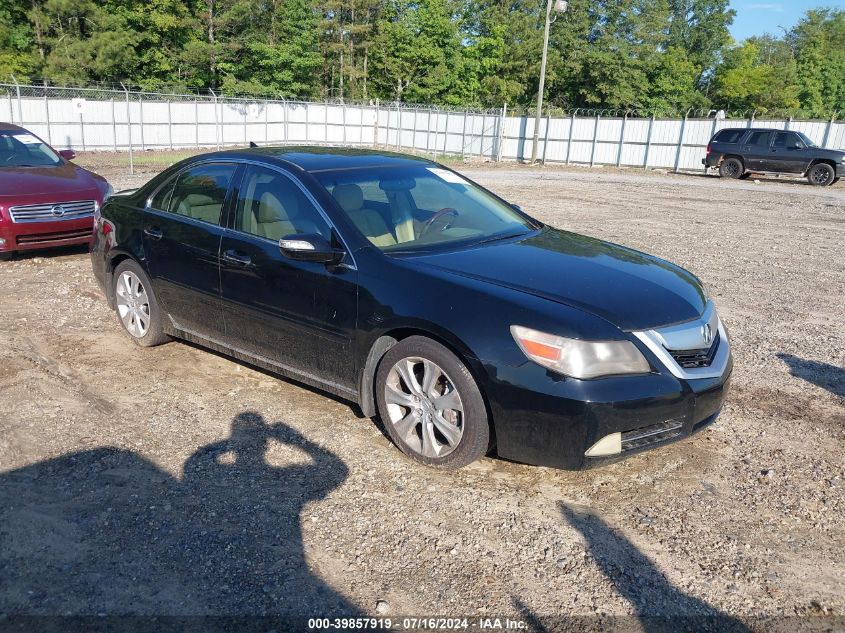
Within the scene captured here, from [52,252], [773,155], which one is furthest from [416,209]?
[773,155]

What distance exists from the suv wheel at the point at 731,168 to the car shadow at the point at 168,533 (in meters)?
26.3

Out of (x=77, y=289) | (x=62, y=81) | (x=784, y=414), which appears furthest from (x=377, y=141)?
(x=784, y=414)

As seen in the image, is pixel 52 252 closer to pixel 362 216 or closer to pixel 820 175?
pixel 362 216

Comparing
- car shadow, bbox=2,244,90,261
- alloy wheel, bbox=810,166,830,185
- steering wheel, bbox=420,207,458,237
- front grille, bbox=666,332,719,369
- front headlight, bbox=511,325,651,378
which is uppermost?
steering wheel, bbox=420,207,458,237

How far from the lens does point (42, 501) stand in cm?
363

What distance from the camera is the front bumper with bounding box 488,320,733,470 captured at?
349 cm

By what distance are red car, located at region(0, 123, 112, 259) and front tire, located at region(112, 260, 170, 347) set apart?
11.0 feet

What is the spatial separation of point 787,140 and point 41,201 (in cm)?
2400

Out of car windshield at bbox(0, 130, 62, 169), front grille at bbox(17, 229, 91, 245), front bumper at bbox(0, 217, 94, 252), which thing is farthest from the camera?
car windshield at bbox(0, 130, 62, 169)

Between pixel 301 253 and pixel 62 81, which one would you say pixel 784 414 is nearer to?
pixel 301 253

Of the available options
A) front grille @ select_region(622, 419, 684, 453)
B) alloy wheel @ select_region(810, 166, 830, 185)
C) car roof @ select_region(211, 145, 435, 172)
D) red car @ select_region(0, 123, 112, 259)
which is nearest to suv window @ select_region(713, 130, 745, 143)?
alloy wheel @ select_region(810, 166, 830, 185)

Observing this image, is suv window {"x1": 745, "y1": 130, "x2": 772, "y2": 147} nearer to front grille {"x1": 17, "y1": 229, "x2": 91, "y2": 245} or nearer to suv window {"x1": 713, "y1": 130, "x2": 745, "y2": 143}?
suv window {"x1": 713, "y1": 130, "x2": 745, "y2": 143}

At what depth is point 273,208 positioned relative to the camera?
15.7 feet

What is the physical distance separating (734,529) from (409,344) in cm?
182
